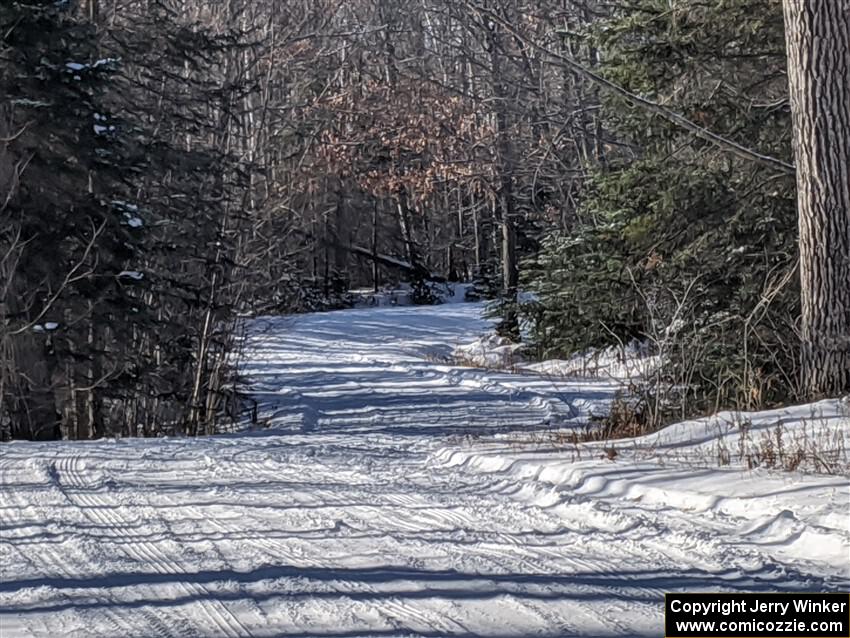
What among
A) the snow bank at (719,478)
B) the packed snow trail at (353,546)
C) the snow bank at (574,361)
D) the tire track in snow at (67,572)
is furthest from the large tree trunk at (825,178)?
the tire track in snow at (67,572)

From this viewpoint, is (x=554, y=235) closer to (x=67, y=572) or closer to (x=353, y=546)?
(x=353, y=546)

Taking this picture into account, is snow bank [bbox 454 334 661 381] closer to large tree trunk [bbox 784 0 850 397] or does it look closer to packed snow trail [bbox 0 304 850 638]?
large tree trunk [bbox 784 0 850 397]

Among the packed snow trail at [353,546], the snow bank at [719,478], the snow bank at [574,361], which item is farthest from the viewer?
the snow bank at [574,361]

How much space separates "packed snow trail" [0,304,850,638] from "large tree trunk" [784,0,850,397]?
11.0 feet

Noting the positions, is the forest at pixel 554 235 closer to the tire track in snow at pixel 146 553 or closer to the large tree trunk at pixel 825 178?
the large tree trunk at pixel 825 178

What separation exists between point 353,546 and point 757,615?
204 centimetres

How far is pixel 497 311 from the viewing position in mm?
26109

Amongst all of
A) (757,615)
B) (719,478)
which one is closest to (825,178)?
(719,478)

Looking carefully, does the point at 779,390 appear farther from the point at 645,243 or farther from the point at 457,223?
the point at 457,223

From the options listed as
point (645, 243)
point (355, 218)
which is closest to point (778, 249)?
point (645, 243)

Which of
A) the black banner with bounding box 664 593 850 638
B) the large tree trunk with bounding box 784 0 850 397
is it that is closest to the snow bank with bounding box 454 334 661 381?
the large tree trunk with bounding box 784 0 850 397

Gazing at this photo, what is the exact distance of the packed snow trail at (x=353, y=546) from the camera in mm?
4012

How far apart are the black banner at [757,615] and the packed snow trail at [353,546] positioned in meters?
0.11

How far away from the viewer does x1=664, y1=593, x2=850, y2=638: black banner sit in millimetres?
3777
